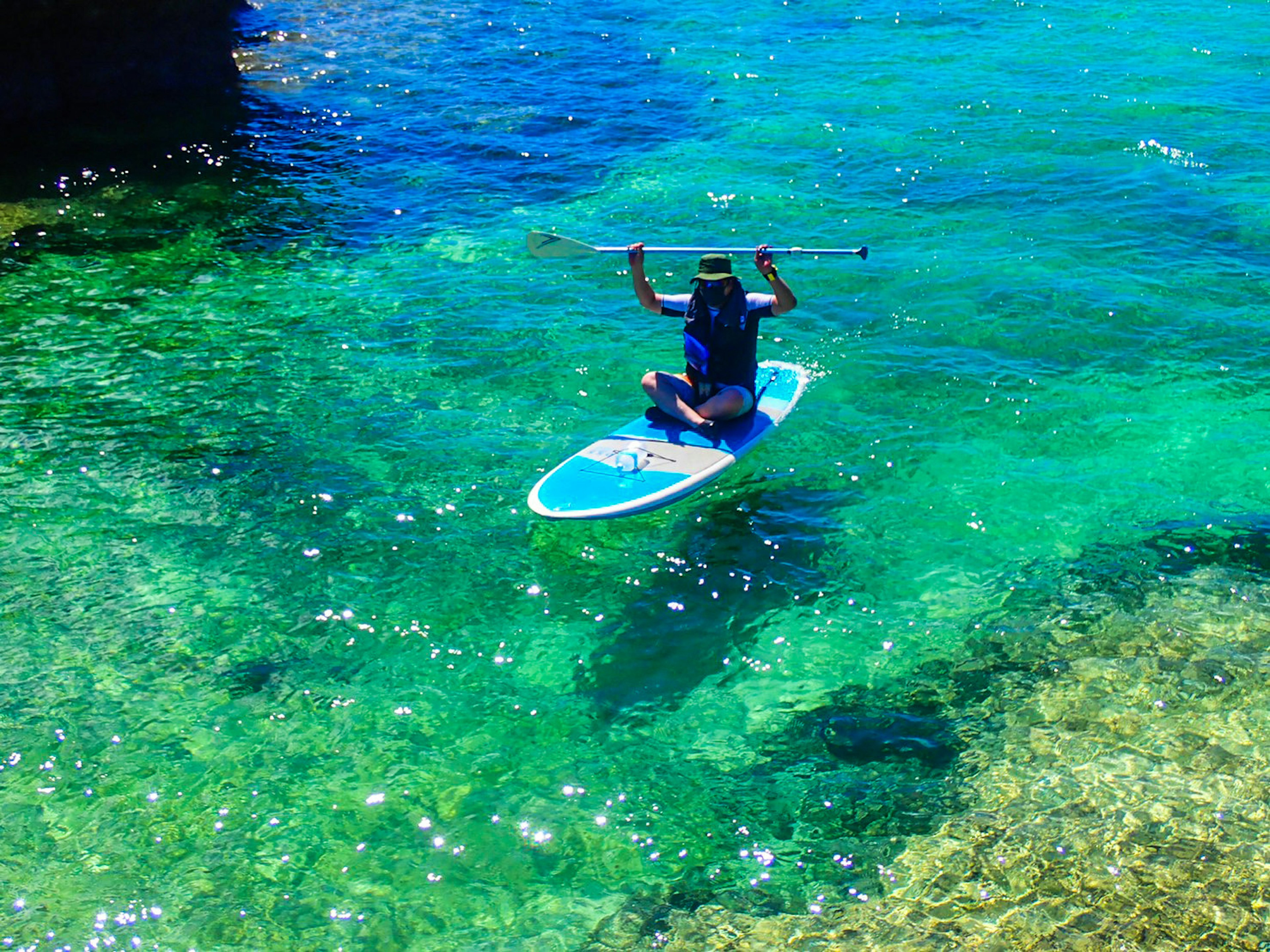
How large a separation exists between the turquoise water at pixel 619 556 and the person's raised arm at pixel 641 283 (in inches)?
59.8

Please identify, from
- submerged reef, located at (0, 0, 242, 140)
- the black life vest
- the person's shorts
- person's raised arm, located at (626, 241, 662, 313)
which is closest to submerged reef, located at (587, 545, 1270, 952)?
the person's shorts

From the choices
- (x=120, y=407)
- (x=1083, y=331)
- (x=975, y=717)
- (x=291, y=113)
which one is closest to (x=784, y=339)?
(x=1083, y=331)

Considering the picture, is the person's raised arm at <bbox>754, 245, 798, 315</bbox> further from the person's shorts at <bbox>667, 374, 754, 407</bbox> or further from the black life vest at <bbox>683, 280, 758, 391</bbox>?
the person's shorts at <bbox>667, 374, 754, 407</bbox>

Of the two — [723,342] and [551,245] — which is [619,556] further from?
[551,245]

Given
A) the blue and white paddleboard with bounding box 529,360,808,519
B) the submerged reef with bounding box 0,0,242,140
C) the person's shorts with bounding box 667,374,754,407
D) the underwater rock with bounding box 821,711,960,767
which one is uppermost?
the submerged reef with bounding box 0,0,242,140

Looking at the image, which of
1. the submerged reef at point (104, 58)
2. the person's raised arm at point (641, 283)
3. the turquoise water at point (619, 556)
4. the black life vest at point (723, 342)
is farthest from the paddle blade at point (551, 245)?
the submerged reef at point (104, 58)

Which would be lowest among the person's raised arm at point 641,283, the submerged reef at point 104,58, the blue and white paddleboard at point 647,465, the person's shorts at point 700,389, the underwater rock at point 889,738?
the underwater rock at point 889,738

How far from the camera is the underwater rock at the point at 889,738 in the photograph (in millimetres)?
7000

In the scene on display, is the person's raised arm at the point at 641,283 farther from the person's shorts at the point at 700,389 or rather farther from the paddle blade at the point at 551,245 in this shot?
the paddle blade at the point at 551,245

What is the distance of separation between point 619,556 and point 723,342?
1968mm

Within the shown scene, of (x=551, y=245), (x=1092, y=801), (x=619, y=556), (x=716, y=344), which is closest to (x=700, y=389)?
(x=716, y=344)

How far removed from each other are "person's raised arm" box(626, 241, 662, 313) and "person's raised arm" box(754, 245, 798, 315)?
955 mm

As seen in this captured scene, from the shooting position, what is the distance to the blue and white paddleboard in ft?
26.3

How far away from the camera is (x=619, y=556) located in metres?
8.79
